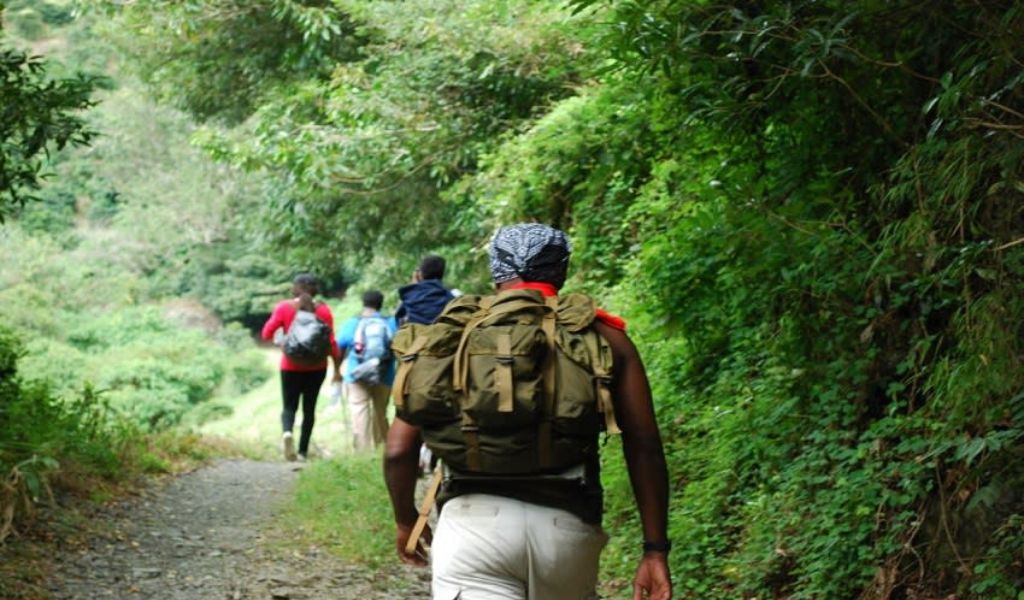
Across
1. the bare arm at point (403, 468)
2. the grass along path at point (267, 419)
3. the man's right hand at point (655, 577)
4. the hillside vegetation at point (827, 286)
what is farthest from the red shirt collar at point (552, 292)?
the grass along path at point (267, 419)

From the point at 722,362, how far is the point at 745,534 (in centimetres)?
127

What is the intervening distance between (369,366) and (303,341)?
68 cm

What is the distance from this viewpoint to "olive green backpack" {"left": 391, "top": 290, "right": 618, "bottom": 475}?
3.51m

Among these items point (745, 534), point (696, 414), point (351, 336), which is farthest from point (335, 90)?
point (745, 534)

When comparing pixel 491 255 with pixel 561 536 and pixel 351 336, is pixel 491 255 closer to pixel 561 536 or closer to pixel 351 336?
pixel 561 536

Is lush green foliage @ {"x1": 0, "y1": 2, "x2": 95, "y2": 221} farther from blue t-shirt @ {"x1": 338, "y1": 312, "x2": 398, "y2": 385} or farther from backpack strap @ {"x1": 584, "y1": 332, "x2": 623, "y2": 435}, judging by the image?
blue t-shirt @ {"x1": 338, "y1": 312, "x2": 398, "y2": 385}

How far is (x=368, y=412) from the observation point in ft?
45.0

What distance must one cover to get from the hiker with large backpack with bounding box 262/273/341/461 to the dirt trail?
8.66 feet

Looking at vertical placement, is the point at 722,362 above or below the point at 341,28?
below

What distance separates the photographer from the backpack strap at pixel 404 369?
3652 mm

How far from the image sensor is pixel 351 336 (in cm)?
1336

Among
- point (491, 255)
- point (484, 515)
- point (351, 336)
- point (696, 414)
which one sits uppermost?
point (491, 255)

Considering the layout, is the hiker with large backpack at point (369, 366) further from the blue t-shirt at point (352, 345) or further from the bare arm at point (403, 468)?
the bare arm at point (403, 468)

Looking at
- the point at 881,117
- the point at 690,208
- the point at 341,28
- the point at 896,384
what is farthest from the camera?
the point at 341,28
